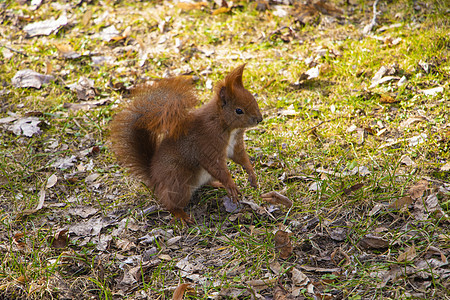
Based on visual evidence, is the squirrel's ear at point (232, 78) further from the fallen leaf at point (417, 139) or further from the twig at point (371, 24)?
the twig at point (371, 24)

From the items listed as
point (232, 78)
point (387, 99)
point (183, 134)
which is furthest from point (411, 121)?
point (183, 134)

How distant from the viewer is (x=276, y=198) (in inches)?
110

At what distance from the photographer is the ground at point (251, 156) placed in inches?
89.2

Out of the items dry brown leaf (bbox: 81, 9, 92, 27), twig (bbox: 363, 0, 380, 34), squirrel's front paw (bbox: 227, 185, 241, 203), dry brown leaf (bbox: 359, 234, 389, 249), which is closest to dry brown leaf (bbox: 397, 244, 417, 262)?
dry brown leaf (bbox: 359, 234, 389, 249)

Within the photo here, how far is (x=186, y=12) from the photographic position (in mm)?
5160

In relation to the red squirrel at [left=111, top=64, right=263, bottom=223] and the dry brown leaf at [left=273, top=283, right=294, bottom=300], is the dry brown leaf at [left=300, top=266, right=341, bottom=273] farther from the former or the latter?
the red squirrel at [left=111, top=64, right=263, bottom=223]

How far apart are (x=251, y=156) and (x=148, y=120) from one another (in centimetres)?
96

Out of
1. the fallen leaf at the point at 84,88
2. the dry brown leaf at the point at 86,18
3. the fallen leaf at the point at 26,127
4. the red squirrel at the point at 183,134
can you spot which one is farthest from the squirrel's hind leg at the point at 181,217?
the dry brown leaf at the point at 86,18

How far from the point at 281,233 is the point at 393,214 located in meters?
0.67

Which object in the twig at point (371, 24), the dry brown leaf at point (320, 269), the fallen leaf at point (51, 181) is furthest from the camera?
the twig at point (371, 24)

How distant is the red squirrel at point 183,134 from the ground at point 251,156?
220mm

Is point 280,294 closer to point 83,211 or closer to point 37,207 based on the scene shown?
point 83,211

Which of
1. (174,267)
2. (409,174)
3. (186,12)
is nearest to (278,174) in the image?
(409,174)

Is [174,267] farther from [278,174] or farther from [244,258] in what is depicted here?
[278,174]
